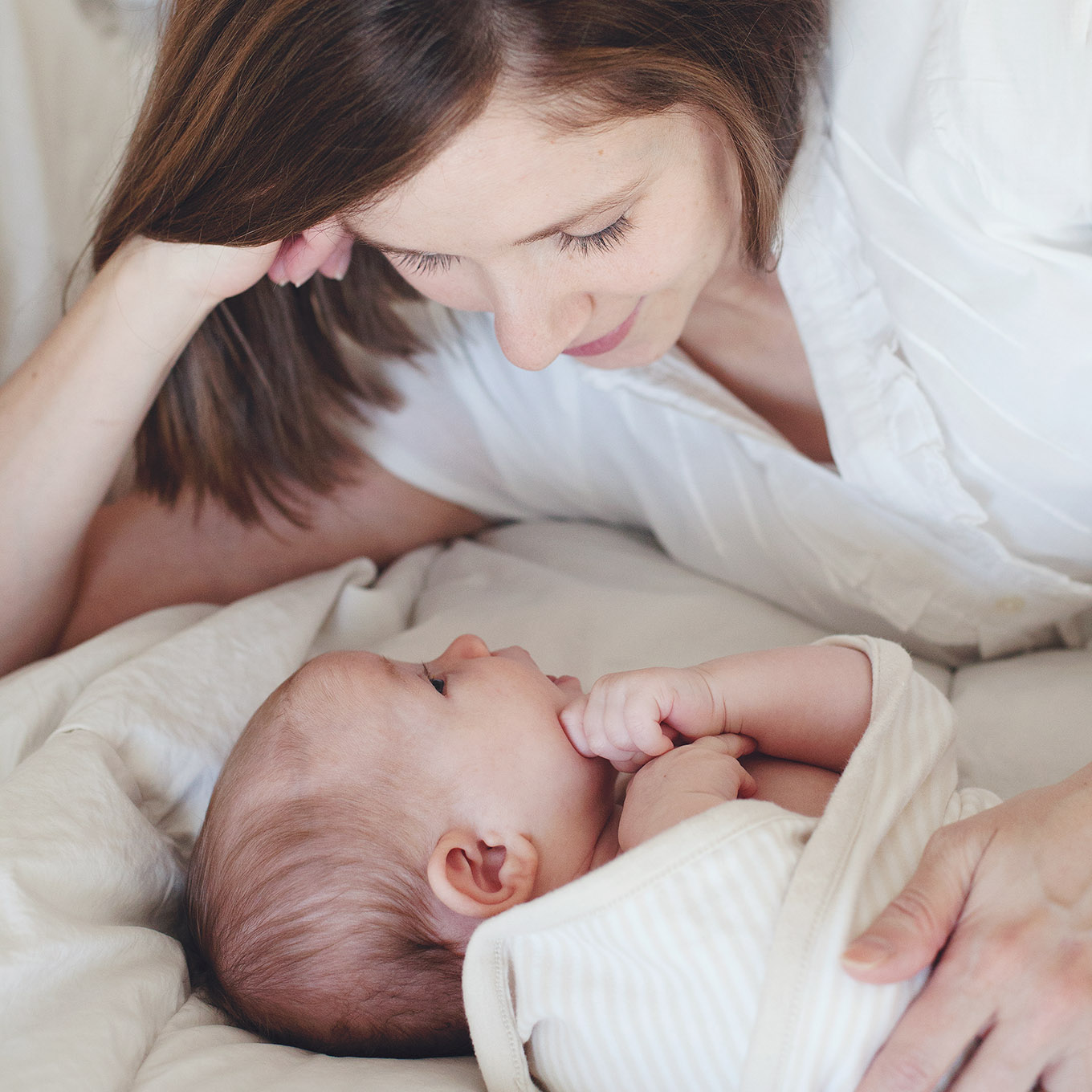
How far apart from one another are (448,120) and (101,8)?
3.96 ft

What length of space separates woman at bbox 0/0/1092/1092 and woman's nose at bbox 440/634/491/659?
30 cm

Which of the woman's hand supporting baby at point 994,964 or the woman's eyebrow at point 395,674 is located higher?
the woman's eyebrow at point 395,674

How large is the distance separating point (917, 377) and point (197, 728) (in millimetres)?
903

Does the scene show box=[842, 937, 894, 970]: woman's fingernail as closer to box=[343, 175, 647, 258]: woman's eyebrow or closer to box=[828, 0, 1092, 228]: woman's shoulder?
box=[343, 175, 647, 258]: woman's eyebrow

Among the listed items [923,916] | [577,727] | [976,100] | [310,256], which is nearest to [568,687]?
[577,727]

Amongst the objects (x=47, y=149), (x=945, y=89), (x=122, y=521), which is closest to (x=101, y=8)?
(x=47, y=149)

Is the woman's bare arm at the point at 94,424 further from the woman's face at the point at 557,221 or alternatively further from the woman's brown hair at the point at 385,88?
the woman's face at the point at 557,221

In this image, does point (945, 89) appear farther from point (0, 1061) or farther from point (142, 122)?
point (0, 1061)

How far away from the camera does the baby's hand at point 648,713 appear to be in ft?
3.07

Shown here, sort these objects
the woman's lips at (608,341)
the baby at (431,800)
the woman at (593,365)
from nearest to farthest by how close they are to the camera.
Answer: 1. the woman at (593,365)
2. the baby at (431,800)
3. the woman's lips at (608,341)

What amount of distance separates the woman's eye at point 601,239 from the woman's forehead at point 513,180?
0.03 meters

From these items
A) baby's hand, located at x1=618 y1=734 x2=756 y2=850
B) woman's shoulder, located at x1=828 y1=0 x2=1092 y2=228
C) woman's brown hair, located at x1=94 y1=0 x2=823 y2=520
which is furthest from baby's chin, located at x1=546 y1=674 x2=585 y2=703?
woman's shoulder, located at x1=828 y1=0 x2=1092 y2=228

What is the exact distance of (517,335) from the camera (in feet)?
3.30

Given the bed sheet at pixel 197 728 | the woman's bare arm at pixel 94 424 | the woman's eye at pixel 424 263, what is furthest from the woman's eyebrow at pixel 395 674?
the woman's bare arm at pixel 94 424
